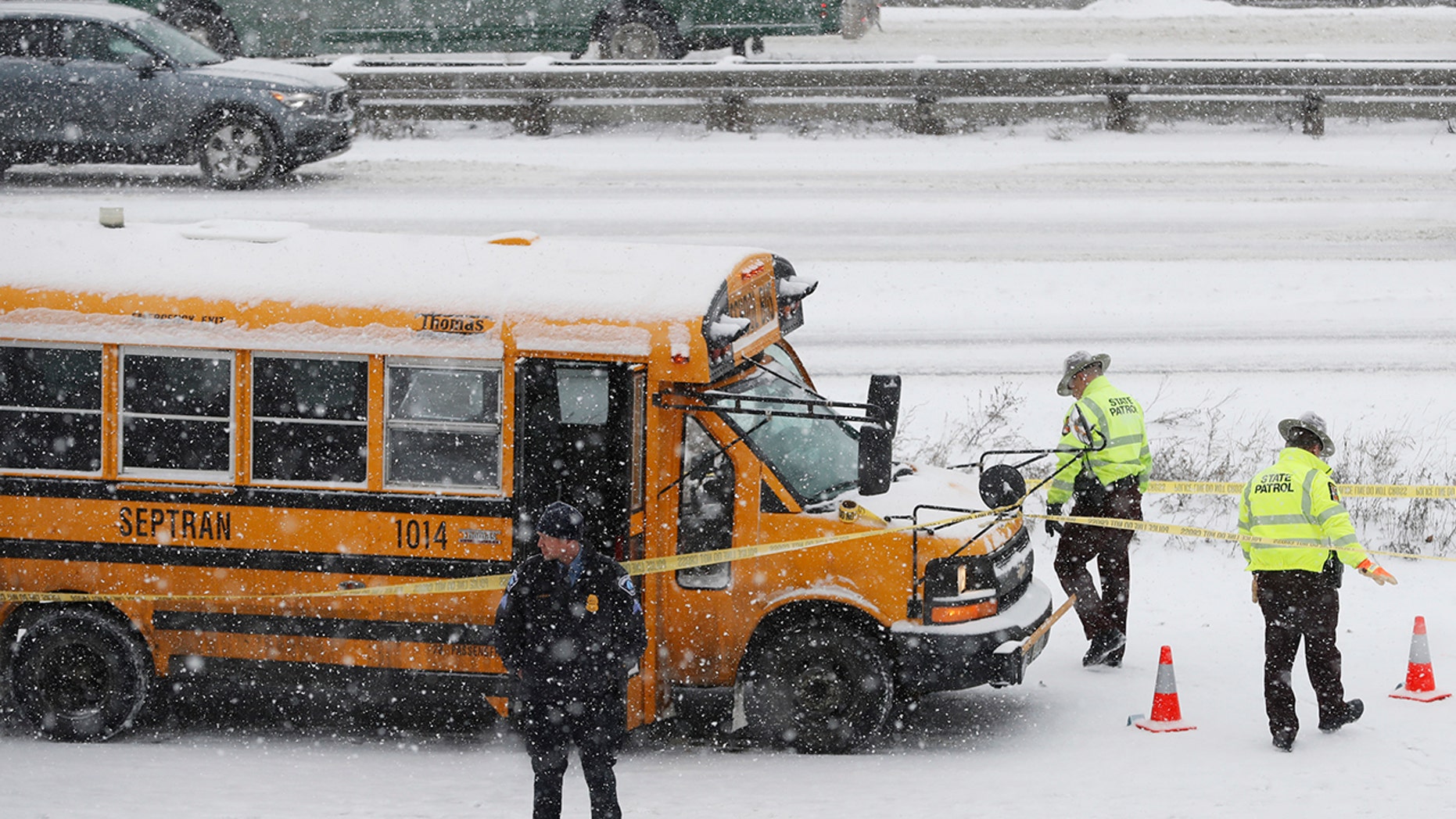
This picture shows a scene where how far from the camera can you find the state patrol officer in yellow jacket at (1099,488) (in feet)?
32.6

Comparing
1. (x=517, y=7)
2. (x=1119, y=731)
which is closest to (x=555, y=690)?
(x=1119, y=731)

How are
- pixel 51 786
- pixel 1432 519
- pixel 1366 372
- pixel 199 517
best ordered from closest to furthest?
pixel 51 786
pixel 199 517
pixel 1432 519
pixel 1366 372

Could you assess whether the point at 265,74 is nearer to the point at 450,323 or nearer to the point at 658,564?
the point at 450,323

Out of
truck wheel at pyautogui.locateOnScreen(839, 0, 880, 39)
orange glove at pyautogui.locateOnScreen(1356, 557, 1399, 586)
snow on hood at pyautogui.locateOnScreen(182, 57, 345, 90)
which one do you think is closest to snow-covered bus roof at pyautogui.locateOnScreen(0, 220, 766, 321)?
orange glove at pyautogui.locateOnScreen(1356, 557, 1399, 586)

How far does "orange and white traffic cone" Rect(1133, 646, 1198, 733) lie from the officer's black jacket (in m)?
2.99

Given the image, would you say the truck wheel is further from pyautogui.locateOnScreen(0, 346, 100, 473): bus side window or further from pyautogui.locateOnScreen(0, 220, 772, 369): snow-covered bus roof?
pyautogui.locateOnScreen(0, 346, 100, 473): bus side window

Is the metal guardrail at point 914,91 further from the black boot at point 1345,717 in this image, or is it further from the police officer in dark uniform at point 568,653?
the police officer in dark uniform at point 568,653

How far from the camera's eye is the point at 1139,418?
9.99 meters

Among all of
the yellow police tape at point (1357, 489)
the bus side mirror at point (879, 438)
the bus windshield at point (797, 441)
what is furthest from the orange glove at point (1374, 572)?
the bus windshield at point (797, 441)

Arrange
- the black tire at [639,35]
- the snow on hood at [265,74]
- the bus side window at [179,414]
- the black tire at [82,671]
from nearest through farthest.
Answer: the bus side window at [179,414] → the black tire at [82,671] → the snow on hood at [265,74] → the black tire at [639,35]

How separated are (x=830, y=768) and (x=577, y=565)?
2040 millimetres

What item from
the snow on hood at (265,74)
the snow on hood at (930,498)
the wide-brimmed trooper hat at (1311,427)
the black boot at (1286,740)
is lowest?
the black boot at (1286,740)

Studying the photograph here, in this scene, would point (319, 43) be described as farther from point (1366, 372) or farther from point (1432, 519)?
point (1432, 519)

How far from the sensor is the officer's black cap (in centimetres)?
695
